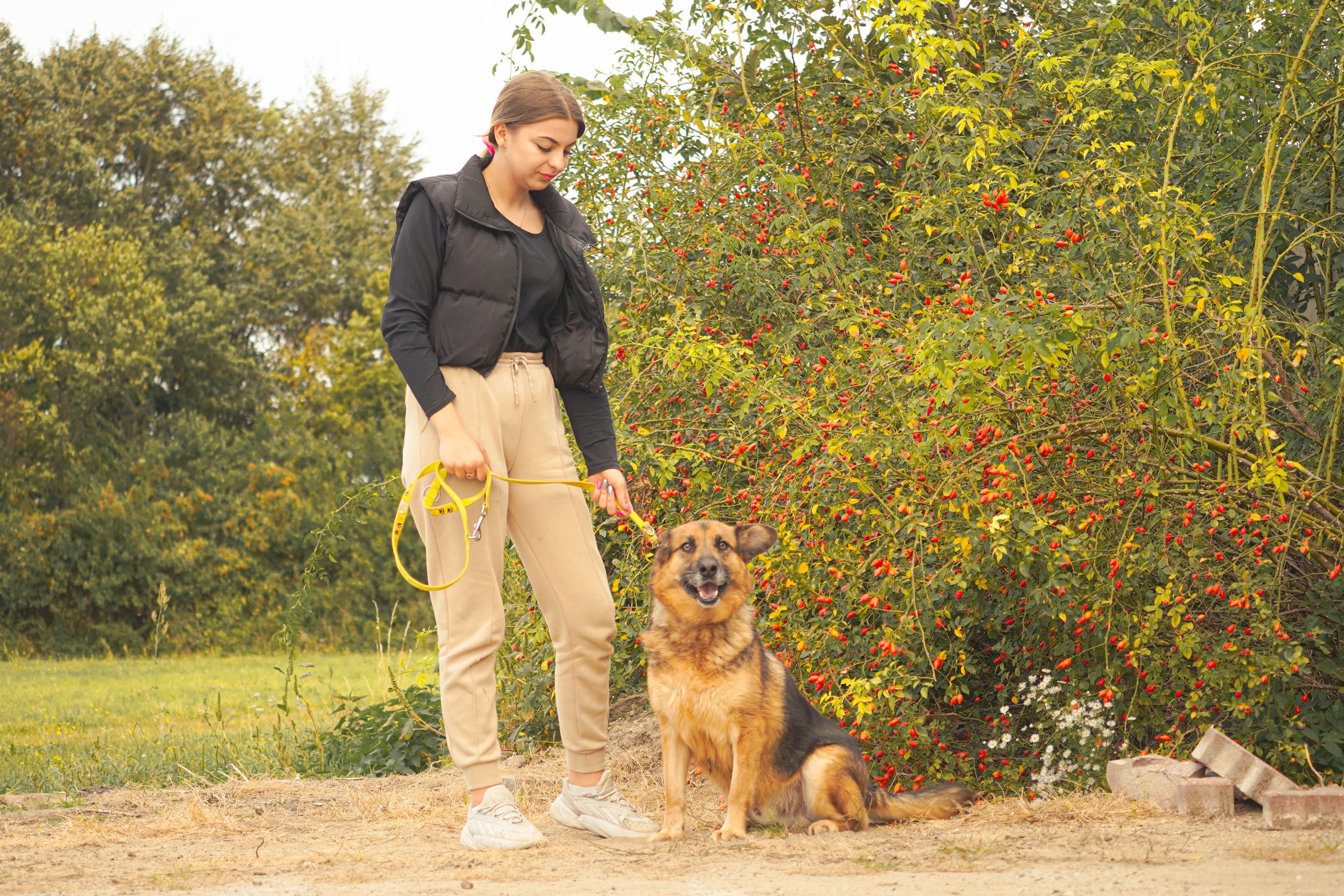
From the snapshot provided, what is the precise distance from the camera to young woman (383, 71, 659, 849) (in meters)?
3.89

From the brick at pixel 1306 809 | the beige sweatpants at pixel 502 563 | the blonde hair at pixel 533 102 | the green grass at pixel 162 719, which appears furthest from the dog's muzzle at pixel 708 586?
the green grass at pixel 162 719

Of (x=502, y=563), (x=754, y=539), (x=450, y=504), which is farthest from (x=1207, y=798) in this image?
(x=450, y=504)

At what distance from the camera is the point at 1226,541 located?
4871mm

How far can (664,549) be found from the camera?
4586 millimetres

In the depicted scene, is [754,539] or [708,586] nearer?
[708,586]

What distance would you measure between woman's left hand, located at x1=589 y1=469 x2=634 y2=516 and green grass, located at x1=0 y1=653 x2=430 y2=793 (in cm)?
311

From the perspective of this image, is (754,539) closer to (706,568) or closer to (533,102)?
(706,568)

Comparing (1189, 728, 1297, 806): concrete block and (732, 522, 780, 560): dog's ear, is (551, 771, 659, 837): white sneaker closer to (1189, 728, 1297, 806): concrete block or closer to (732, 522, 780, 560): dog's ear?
(732, 522, 780, 560): dog's ear

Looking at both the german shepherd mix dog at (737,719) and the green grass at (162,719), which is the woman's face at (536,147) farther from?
the green grass at (162,719)

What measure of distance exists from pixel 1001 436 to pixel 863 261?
6.12 ft

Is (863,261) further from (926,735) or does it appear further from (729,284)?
(926,735)

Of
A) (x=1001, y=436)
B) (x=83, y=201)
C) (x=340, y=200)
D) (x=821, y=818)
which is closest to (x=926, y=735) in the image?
(x=821, y=818)

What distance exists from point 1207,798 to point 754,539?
181 cm

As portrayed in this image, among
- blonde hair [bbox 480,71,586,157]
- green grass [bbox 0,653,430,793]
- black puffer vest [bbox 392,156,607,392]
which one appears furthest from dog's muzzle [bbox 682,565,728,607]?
green grass [bbox 0,653,430,793]
